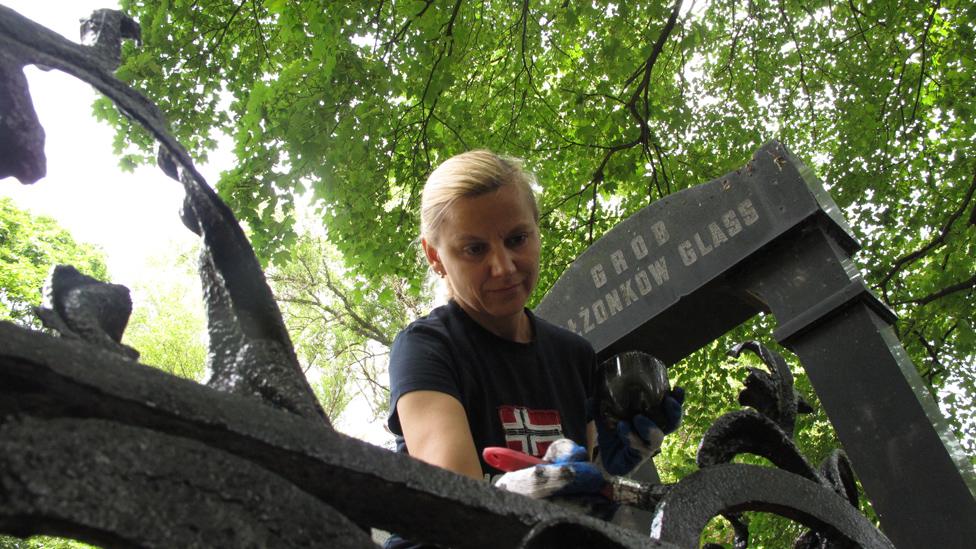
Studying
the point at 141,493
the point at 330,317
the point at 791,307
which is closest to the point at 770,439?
the point at 141,493

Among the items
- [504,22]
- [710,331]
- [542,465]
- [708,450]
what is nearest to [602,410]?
[708,450]

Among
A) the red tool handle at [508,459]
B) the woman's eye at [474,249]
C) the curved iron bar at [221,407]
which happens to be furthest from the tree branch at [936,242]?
the curved iron bar at [221,407]

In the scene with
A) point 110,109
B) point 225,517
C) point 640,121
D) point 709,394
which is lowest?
point 225,517

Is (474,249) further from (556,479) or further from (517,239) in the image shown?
(556,479)

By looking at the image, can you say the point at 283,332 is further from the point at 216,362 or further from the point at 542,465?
the point at 542,465

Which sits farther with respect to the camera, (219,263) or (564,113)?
(564,113)

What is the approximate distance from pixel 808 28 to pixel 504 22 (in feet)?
10.5

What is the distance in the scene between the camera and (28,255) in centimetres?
1916

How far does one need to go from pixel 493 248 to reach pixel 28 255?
69.7ft

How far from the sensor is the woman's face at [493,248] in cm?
164

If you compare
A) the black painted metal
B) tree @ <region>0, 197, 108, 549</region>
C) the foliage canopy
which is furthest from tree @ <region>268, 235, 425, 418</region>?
the black painted metal

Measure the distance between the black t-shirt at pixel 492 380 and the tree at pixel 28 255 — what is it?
1563 cm

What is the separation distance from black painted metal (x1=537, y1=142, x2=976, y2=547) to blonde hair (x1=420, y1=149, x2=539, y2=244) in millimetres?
1596

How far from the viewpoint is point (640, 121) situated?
573 centimetres
